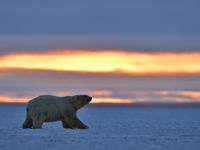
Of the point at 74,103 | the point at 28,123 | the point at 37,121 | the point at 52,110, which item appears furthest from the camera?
the point at 74,103

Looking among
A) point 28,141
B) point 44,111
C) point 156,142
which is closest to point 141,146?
point 156,142

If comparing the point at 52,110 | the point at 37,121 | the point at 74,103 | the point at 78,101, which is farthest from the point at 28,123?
the point at 78,101

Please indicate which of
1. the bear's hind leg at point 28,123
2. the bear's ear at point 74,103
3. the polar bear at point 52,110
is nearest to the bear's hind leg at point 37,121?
the polar bear at point 52,110

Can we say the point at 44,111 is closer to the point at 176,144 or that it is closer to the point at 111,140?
the point at 111,140

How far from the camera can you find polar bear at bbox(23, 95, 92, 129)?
99.3 ft

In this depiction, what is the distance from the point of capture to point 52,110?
101ft

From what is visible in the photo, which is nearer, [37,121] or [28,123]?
[37,121]

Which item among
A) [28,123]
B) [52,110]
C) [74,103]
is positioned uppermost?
[74,103]

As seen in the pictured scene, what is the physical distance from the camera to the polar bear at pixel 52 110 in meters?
30.3

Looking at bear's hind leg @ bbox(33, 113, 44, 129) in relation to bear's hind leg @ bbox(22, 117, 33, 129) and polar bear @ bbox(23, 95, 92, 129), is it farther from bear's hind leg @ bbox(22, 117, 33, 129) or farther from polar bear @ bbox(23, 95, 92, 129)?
bear's hind leg @ bbox(22, 117, 33, 129)

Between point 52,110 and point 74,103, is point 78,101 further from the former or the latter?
point 52,110

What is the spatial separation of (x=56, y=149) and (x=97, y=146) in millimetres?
2033

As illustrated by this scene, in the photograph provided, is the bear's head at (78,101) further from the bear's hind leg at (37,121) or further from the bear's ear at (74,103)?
the bear's hind leg at (37,121)

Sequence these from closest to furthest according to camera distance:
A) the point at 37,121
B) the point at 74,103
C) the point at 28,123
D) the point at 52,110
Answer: the point at 37,121, the point at 52,110, the point at 28,123, the point at 74,103
